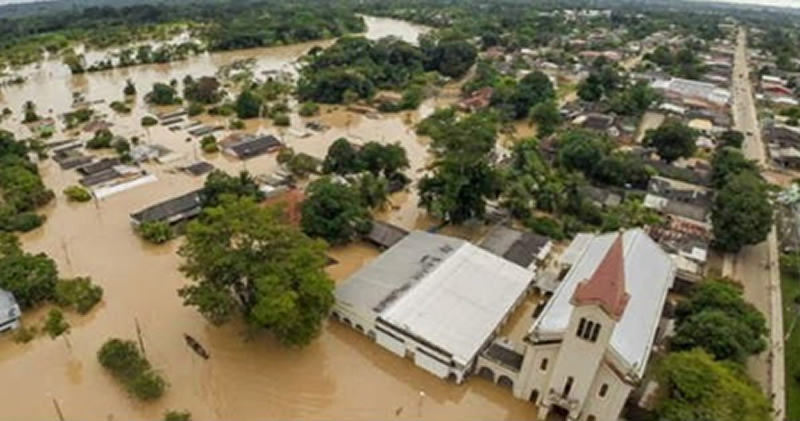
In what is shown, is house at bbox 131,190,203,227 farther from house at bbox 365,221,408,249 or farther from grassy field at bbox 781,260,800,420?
grassy field at bbox 781,260,800,420

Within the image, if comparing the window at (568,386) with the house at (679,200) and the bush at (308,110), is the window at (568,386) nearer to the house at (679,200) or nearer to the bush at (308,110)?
the house at (679,200)

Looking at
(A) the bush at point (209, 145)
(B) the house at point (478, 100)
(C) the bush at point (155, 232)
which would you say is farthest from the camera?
(B) the house at point (478, 100)

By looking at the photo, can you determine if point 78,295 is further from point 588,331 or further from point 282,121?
point 282,121

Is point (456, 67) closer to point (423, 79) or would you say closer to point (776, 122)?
point (423, 79)

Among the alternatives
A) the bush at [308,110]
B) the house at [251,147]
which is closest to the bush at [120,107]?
the house at [251,147]

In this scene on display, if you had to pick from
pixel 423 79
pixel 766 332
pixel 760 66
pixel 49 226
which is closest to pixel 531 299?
pixel 766 332

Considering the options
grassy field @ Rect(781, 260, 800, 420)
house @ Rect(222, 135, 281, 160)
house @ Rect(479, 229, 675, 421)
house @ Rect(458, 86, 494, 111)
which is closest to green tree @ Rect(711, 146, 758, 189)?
grassy field @ Rect(781, 260, 800, 420)
